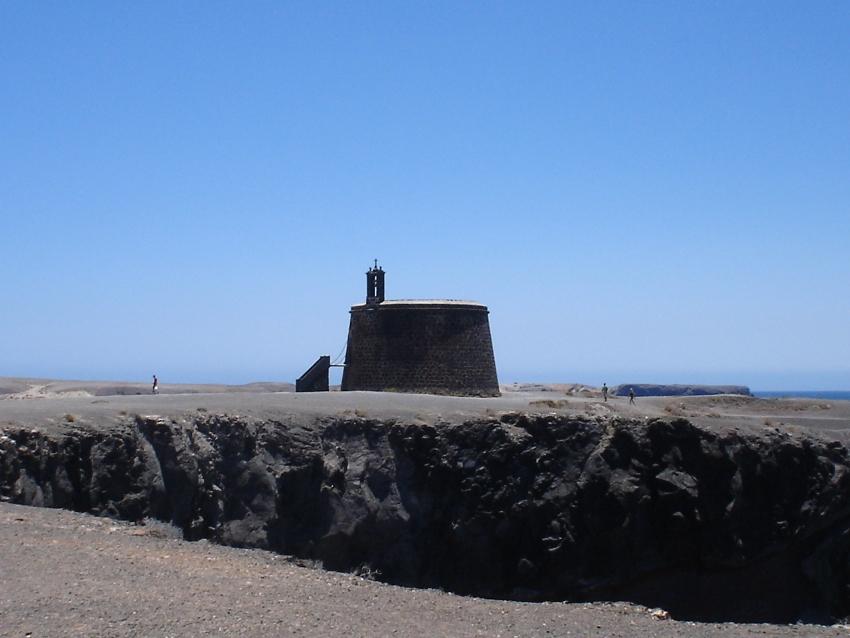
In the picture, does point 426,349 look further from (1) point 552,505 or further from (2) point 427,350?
(1) point 552,505

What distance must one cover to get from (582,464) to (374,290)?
15.2 m

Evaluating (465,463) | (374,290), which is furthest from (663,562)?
(374,290)

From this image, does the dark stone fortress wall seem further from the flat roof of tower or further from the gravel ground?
the gravel ground

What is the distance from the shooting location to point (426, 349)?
3809 cm

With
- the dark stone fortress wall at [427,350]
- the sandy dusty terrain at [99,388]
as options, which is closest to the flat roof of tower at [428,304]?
the dark stone fortress wall at [427,350]

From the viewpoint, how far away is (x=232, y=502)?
23062mm

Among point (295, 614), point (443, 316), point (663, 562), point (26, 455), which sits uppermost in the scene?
point (443, 316)

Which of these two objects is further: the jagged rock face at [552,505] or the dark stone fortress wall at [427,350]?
the dark stone fortress wall at [427,350]

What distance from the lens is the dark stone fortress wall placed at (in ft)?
124

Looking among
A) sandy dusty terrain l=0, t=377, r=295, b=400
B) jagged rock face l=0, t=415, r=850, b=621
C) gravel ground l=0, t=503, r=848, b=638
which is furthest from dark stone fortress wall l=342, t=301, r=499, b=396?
gravel ground l=0, t=503, r=848, b=638

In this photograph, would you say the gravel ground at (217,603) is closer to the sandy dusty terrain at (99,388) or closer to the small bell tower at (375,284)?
the small bell tower at (375,284)

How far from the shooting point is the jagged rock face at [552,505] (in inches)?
955

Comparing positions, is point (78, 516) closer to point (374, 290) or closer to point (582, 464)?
point (582, 464)

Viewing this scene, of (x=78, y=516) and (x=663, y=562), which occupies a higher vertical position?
(x=78, y=516)
